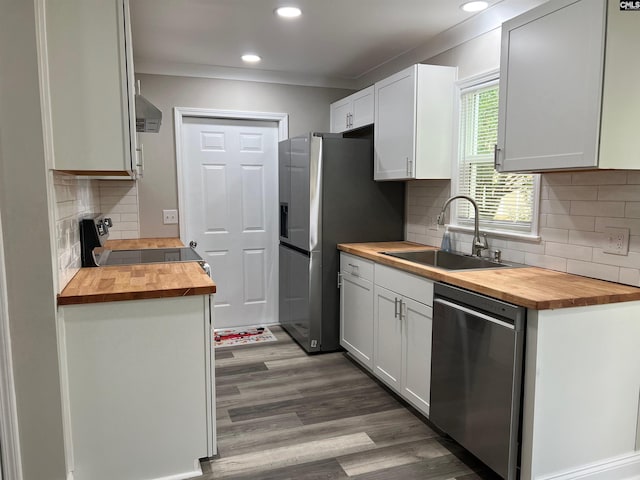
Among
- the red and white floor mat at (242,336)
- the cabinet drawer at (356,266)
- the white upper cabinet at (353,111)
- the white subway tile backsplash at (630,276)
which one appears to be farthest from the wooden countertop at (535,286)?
the red and white floor mat at (242,336)

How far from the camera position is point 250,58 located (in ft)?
12.6

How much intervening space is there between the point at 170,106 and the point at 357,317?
7.94ft

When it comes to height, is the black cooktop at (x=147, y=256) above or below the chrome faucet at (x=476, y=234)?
below

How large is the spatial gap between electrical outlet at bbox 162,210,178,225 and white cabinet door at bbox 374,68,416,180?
1814 millimetres

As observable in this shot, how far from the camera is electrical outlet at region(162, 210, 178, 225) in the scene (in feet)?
13.4

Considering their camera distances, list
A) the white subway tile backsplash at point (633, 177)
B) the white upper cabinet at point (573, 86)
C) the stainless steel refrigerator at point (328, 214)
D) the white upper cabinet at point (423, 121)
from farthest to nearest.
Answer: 1. the stainless steel refrigerator at point (328, 214)
2. the white upper cabinet at point (423, 121)
3. the white subway tile backsplash at point (633, 177)
4. the white upper cabinet at point (573, 86)

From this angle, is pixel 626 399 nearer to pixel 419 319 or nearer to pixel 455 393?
pixel 455 393

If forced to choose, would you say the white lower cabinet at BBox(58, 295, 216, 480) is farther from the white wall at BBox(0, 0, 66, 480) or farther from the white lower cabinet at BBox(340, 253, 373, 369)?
the white lower cabinet at BBox(340, 253, 373, 369)

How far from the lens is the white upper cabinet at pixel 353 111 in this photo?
3.72m

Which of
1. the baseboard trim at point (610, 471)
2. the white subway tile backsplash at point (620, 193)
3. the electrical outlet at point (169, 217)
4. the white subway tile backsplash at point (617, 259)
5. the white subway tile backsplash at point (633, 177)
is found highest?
the white subway tile backsplash at point (633, 177)

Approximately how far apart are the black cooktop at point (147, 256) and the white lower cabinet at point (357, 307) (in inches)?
44.8

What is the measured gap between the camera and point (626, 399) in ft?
6.79

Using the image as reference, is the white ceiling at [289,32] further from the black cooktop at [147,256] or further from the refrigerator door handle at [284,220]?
the black cooktop at [147,256]

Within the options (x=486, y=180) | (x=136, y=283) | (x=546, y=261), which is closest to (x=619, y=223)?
(x=546, y=261)
